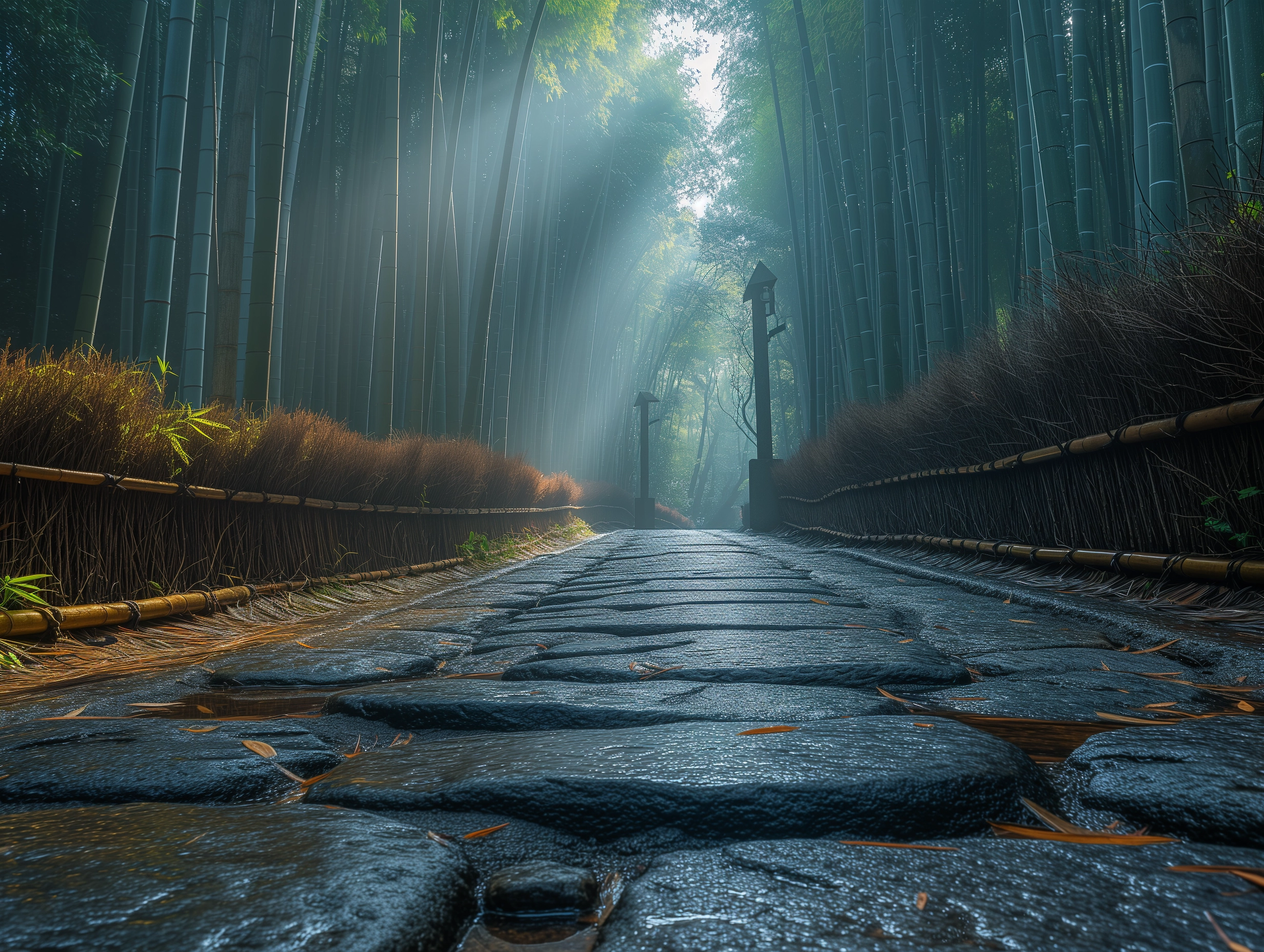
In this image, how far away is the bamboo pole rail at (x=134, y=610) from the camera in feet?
5.79

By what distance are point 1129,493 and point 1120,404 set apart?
1.00 feet

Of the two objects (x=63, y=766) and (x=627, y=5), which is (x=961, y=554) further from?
(x=627, y=5)

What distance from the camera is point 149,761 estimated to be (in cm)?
98

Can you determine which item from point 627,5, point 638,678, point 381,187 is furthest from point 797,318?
point 638,678

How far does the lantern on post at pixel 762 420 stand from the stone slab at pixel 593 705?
29.8ft

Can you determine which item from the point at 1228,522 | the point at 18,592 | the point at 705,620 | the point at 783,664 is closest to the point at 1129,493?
the point at 1228,522

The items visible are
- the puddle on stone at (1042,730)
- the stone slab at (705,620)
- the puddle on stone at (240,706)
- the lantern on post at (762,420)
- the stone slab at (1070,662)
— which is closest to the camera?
the puddle on stone at (1042,730)

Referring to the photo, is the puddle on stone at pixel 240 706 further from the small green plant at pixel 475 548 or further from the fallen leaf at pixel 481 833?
the small green plant at pixel 475 548

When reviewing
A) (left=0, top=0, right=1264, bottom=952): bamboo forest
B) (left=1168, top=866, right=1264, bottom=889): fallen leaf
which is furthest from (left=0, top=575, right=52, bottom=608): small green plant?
(left=1168, top=866, right=1264, bottom=889): fallen leaf

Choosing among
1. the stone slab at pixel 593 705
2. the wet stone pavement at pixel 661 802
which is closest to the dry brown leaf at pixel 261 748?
the wet stone pavement at pixel 661 802

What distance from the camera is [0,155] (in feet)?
25.6

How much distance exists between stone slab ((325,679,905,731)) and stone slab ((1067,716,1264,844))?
341 millimetres

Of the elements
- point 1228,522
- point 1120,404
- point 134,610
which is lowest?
point 134,610

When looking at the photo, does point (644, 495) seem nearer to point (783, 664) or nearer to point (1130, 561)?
point (1130, 561)
